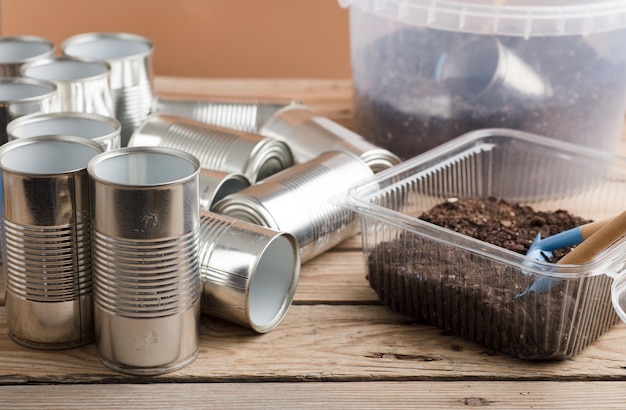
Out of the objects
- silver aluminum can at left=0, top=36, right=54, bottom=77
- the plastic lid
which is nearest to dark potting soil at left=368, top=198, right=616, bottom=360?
the plastic lid

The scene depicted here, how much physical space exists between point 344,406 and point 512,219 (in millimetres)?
409

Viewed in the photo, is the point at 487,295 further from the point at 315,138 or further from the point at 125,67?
the point at 125,67

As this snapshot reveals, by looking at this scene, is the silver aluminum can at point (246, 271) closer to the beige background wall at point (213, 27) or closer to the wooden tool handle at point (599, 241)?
the wooden tool handle at point (599, 241)

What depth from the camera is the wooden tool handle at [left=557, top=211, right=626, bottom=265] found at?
1.05 m

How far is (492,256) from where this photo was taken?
1087mm

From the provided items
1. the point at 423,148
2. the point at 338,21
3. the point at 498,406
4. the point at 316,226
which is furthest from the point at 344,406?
the point at 338,21

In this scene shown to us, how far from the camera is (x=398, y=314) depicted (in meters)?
1.23

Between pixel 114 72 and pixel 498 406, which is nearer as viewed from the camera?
pixel 498 406

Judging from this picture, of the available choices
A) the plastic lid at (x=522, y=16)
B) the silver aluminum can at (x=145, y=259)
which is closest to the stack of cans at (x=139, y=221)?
the silver aluminum can at (x=145, y=259)

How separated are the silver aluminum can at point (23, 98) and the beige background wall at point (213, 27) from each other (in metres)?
0.97

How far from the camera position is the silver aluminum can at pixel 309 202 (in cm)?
127

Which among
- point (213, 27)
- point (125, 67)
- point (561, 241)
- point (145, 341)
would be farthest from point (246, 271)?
point (213, 27)

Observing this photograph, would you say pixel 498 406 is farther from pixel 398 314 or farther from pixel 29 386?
pixel 29 386

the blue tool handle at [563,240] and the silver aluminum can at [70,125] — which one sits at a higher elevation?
the silver aluminum can at [70,125]
